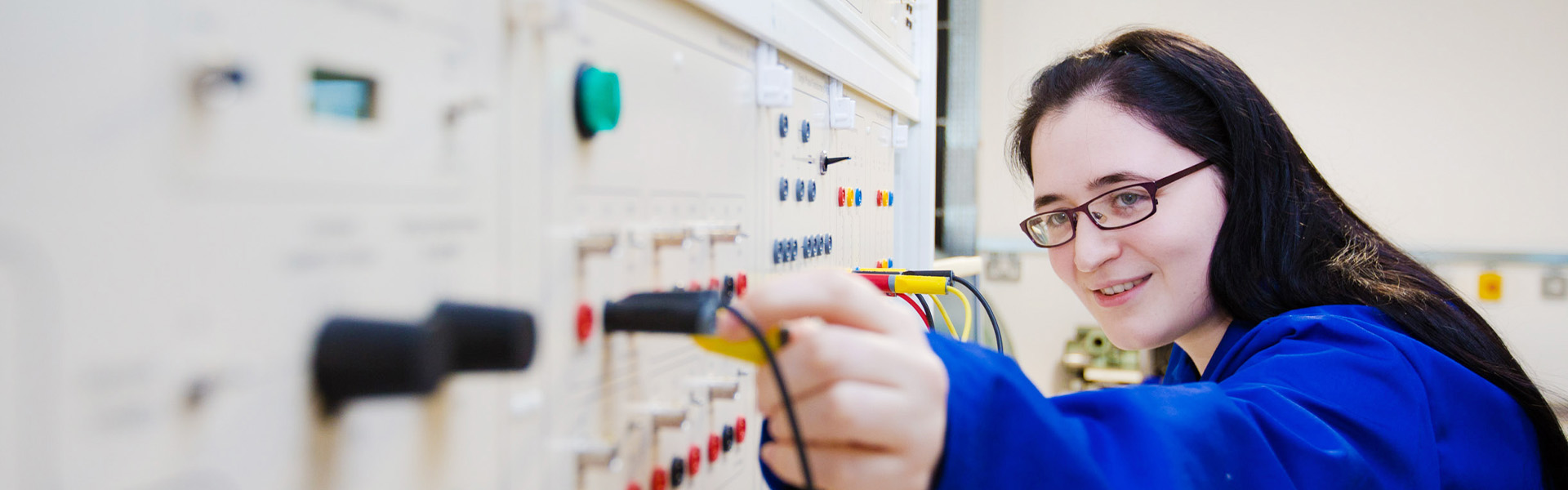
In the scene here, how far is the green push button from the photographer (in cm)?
43

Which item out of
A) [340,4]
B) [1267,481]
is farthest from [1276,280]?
[340,4]

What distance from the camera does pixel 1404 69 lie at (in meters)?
2.62

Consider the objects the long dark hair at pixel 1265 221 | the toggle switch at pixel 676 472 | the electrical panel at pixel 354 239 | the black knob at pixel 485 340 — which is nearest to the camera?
the electrical panel at pixel 354 239

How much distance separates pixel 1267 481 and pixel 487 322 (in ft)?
1.55

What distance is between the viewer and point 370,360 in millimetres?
291

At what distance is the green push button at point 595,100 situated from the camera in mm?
434

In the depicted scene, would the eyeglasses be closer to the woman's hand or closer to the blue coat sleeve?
the blue coat sleeve

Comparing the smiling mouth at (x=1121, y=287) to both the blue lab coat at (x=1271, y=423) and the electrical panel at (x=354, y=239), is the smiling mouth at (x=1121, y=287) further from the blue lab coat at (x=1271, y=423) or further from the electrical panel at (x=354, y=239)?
the electrical panel at (x=354, y=239)

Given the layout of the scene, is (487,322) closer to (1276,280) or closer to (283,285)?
(283,285)

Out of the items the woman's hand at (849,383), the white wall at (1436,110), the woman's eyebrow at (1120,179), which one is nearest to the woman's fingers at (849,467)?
the woman's hand at (849,383)

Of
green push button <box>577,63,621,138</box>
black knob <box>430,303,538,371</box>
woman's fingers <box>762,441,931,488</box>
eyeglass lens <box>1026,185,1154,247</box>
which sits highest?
green push button <box>577,63,621,138</box>

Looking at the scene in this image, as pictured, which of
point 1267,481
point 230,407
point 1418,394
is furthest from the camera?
point 1418,394

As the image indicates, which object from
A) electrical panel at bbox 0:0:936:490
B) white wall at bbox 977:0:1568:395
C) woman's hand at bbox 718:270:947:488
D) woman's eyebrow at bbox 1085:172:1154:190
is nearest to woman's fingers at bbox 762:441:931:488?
woman's hand at bbox 718:270:947:488

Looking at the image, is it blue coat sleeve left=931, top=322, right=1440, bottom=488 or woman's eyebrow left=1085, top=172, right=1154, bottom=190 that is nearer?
blue coat sleeve left=931, top=322, right=1440, bottom=488
